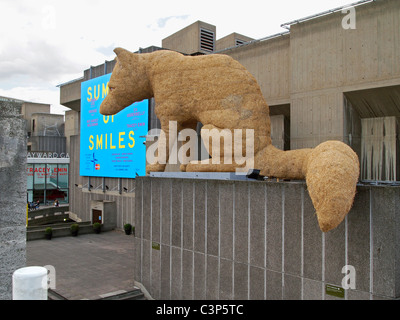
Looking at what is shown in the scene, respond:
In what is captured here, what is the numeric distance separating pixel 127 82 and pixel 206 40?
1159cm

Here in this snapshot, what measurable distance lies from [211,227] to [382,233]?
3857mm

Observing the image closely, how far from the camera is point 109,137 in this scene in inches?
900

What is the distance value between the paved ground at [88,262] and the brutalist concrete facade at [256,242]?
165 cm

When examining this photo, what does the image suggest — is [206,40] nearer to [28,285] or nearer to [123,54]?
[123,54]

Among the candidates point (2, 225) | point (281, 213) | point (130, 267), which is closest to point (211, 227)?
point (281, 213)

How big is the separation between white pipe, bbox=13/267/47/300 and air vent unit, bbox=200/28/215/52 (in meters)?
19.2

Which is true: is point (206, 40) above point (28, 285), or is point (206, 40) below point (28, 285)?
above

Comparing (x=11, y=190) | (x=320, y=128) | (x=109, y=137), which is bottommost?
(x=11, y=190)

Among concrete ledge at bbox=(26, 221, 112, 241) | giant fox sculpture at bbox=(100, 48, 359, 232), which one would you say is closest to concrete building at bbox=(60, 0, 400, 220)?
giant fox sculpture at bbox=(100, 48, 359, 232)

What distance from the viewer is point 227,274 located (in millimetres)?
8078

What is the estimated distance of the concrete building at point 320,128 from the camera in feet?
21.0

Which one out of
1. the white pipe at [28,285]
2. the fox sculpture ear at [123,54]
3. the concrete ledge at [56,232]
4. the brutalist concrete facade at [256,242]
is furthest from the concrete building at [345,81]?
the concrete ledge at [56,232]

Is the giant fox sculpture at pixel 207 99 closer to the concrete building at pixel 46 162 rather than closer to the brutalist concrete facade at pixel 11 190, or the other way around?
the brutalist concrete facade at pixel 11 190

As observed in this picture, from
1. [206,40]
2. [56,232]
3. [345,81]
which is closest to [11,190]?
[345,81]
